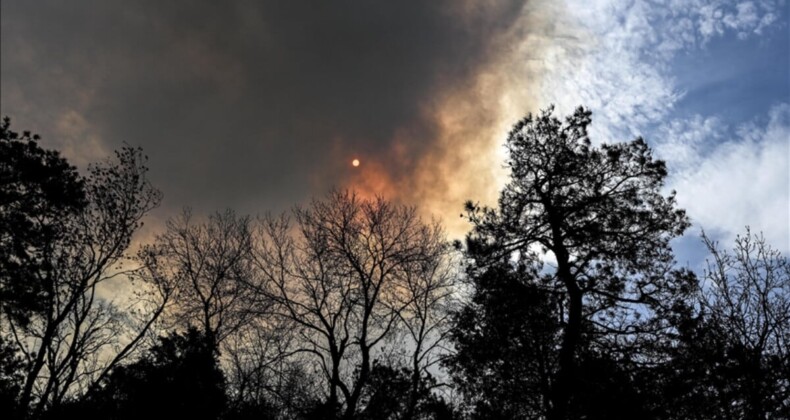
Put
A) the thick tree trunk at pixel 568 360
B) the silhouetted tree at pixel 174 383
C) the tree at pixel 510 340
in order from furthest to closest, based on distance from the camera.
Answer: the silhouetted tree at pixel 174 383
the tree at pixel 510 340
the thick tree trunk at pixel 568 360

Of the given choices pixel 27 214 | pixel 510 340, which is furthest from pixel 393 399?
pixel 27 214

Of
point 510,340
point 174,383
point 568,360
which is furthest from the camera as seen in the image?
point 174,383

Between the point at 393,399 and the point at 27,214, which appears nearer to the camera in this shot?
the point at 27,214

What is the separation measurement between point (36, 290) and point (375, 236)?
11.3 meters

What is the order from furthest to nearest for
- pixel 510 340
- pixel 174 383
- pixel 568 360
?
pixel 174 383 < pixel 510 340 < pixel 568 360

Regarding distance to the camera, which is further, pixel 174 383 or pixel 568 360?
pixel 174 383

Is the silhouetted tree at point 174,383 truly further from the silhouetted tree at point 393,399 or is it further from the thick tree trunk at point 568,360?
the thick tree trunk at point 568,360

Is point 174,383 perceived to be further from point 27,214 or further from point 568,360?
point 568,360

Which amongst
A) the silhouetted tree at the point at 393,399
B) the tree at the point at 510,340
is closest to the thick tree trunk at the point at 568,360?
the tree at the point at 510,340

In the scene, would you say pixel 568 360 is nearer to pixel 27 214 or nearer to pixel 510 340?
pixel 510 340

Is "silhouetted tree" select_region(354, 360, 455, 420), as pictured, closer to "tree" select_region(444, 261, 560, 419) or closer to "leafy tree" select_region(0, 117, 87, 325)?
"tree" select_region(444, 261, 560, 419)

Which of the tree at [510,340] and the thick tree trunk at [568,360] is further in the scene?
the tree at [510,340]

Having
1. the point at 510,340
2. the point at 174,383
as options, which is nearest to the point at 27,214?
the point at 174,383

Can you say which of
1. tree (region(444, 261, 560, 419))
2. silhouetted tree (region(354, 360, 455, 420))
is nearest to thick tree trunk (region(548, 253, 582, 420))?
tree (region(444, 261, 560, 419))
